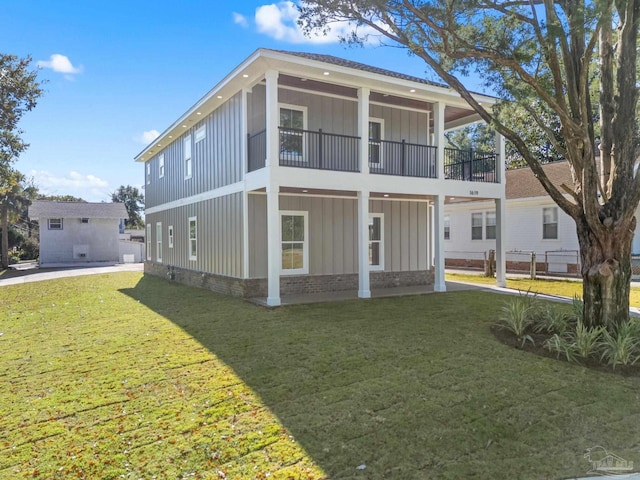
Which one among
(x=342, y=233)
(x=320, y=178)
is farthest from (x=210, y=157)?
(x=320, y=178)

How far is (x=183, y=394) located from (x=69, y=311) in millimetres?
7277

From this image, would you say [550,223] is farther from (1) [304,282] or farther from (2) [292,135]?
(2) [292,135]

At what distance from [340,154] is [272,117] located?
10.4 ft

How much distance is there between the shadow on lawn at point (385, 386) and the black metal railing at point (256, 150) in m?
4.13

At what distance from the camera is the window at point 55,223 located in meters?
33.2

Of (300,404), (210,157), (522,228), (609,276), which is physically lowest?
(300,404)

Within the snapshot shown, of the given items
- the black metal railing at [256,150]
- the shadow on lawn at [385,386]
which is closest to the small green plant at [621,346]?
the shadow on lawn at [385,386]

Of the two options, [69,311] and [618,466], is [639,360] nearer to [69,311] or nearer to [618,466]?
[618,466]

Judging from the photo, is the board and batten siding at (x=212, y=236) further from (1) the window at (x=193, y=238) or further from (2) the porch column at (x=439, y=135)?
(2) the porch column at (x=439, y=135)

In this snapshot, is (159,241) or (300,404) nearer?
(300,404)

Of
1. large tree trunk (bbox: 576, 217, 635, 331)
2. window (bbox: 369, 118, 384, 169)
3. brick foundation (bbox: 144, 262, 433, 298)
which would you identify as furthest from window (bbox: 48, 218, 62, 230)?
large tree trunk (bbox: 576, 217, 635, 331)

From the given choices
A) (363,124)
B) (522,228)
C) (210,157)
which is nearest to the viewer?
(363,124)

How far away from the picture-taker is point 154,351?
6.62m

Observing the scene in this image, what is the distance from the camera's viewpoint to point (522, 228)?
67.8ft
